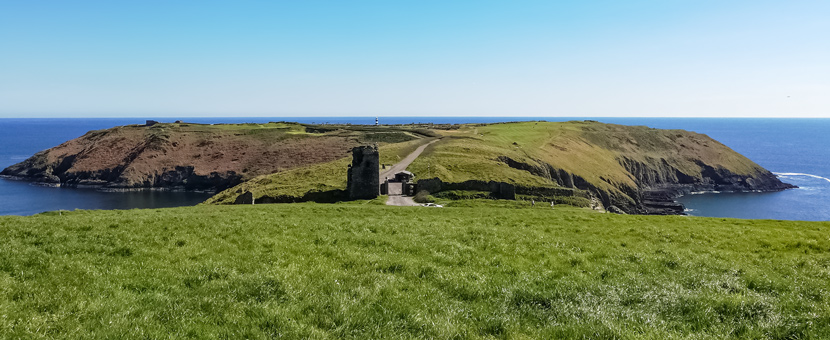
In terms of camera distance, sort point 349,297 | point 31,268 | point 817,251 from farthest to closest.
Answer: point 817,251 < point 31,268 < point 349,297

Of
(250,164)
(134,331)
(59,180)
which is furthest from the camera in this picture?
(59,180)

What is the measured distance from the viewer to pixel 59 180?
13488cm

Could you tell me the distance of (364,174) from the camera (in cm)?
5512

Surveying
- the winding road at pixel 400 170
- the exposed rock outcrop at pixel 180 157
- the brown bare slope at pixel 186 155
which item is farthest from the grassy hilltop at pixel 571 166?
the exposed rock outcrop at pixel 180 157

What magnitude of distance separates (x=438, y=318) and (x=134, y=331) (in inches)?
242

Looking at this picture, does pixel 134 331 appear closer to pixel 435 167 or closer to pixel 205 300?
pixel 205 300

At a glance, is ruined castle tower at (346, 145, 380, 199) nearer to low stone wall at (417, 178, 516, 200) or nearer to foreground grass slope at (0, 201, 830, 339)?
low stone wall at (417, 178, 516, 200)

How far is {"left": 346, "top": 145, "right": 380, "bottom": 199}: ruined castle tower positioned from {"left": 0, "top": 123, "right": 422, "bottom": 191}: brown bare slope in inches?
2350

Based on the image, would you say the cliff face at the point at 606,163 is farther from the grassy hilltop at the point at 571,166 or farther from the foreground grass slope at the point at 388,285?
the foreground grass slope at the point at 388,285

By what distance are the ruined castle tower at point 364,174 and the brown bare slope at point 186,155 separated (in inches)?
2350

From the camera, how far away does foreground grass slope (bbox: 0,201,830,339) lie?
9.41 m

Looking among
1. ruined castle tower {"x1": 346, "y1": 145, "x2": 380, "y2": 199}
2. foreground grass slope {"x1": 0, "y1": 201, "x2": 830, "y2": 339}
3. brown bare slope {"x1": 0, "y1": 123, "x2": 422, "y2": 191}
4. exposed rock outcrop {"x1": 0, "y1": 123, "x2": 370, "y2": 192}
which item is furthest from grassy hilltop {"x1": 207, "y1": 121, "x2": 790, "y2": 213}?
foreground grass slope {"x1": 0, "y1": 201, "x2": 830, "y2": 339}

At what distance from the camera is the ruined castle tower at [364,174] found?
5500 centimetres

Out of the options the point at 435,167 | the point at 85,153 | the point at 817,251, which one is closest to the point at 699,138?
the point at 435,167
